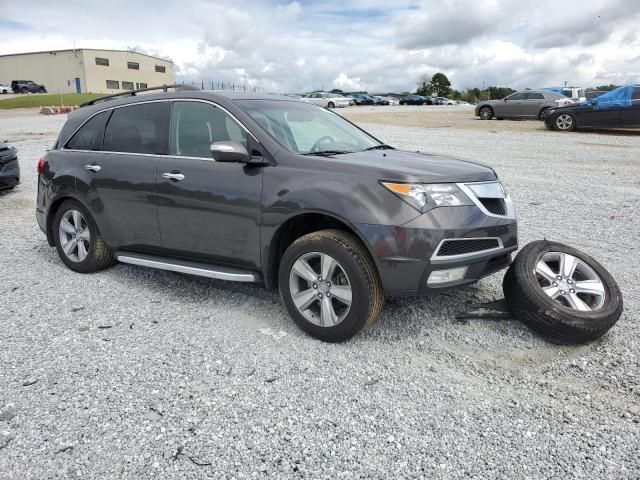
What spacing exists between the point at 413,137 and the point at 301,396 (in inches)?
609

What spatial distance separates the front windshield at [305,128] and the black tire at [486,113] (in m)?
23.4

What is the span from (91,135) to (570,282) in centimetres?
446

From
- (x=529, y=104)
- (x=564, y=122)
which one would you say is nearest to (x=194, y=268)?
(x=564, y=122)

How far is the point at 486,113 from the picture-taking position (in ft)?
87.2

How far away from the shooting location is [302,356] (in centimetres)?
357

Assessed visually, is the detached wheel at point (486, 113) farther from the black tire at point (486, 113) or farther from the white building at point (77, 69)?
the white building at point (77, 69)

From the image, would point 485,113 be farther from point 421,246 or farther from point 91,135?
point 421,246

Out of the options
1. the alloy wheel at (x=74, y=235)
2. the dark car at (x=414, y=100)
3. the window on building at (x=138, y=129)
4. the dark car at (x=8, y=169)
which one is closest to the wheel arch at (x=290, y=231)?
the window on building at (x=138, y=129)

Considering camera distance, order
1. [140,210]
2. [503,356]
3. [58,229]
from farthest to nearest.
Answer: [58,229] < [140,210] < [503,356]

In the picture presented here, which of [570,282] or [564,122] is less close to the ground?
[564,122]

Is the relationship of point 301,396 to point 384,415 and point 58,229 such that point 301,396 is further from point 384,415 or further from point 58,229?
point 58,229

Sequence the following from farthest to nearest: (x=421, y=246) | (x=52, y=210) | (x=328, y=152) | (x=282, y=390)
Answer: (x=52, y=210) < (x=328, y=152) < (x=421, y=246) < (x=282, y=390)

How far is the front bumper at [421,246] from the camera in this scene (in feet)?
11.0

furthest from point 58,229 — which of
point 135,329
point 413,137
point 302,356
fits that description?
point 413,137
